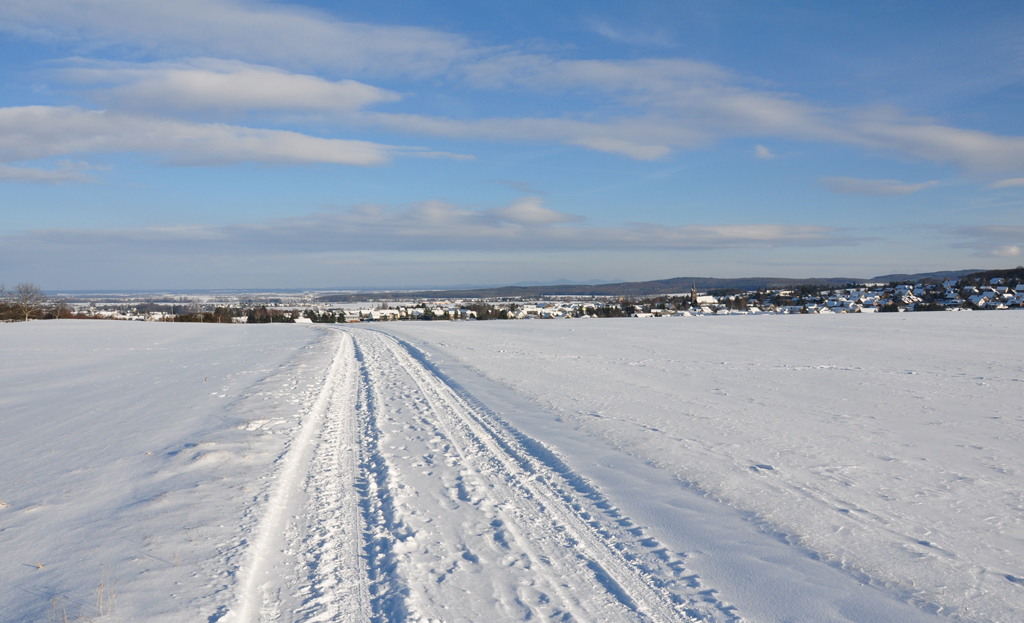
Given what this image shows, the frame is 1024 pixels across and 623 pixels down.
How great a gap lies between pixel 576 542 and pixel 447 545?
3.70 ft

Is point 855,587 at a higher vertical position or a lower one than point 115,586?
lower

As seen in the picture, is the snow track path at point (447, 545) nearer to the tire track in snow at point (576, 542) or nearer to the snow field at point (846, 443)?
the tire track in snow at point (576, 542)

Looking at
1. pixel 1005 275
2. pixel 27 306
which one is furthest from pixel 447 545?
pixel 1005 275

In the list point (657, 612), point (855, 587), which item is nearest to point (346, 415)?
point (657, 612)

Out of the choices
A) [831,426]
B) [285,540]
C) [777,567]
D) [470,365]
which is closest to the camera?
[777,567]

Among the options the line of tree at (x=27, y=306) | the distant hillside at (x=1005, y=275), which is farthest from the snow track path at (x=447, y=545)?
A: the distant hillside at (x=1005, y=275)

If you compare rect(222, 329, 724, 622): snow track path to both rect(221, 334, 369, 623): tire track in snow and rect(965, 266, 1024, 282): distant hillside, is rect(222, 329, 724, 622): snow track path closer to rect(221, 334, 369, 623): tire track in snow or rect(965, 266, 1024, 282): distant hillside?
rect(221, 334, 369, 623): tire track in snow

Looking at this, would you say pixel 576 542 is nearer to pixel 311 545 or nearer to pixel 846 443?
pixel 311 545

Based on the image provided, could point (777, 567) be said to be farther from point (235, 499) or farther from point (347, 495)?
point (235, 499)

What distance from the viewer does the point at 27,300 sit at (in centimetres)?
5728

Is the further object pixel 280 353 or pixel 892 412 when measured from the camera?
pixel 280 353

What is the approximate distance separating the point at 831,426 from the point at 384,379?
10452 millimetres

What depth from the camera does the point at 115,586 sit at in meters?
3.93

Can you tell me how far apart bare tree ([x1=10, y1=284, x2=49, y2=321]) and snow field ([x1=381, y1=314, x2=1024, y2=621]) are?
58.9 m
